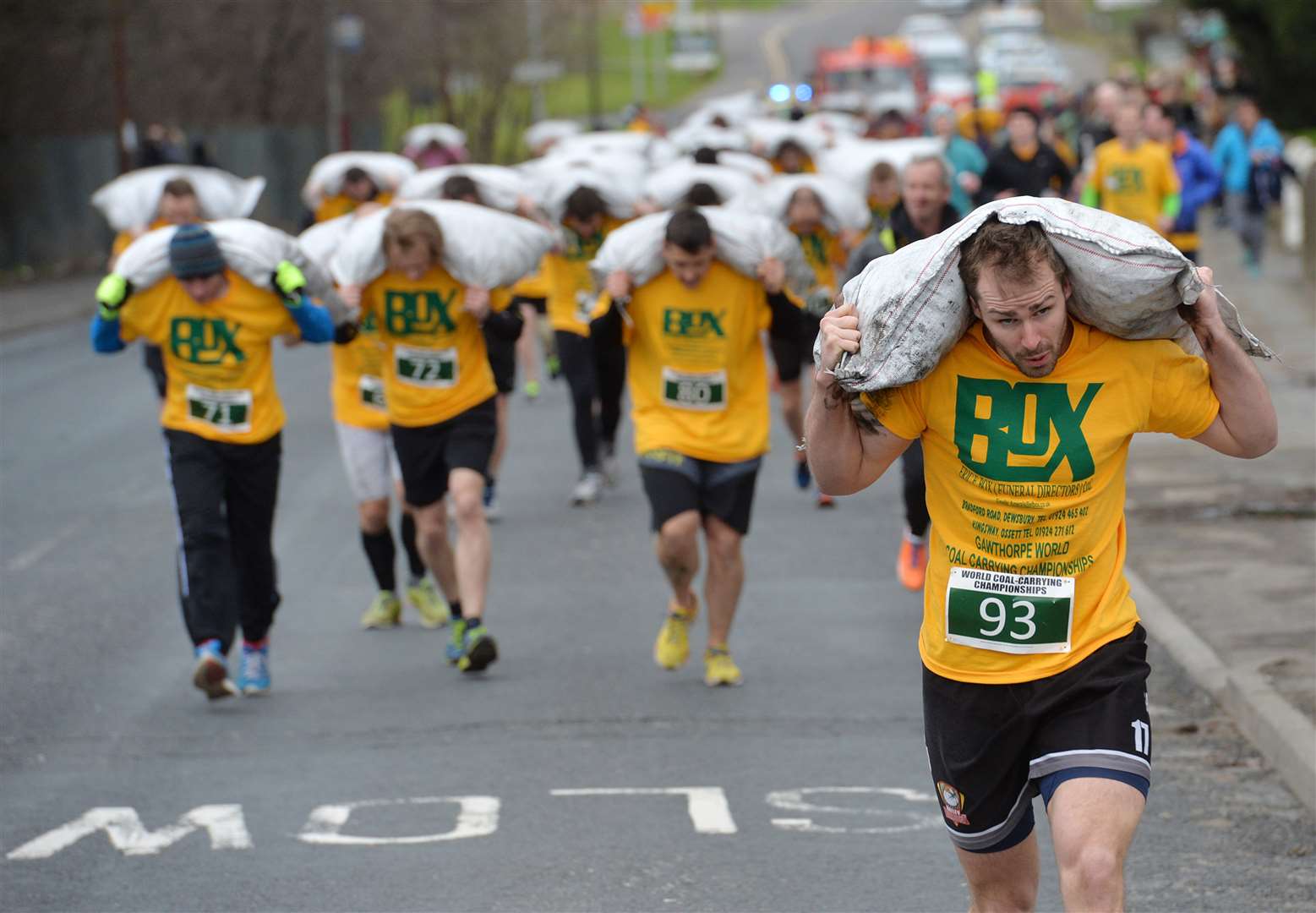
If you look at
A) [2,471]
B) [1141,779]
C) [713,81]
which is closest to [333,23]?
[2,471]

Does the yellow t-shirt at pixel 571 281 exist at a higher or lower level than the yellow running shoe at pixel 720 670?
higher

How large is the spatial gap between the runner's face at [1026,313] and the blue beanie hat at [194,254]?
4.62 metres

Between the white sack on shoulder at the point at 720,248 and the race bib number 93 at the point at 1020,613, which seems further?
the white sack on shoulder at the point at 720,248

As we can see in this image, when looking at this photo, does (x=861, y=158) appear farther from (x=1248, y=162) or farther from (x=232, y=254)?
(x=232, y=254)

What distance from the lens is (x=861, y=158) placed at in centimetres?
1706

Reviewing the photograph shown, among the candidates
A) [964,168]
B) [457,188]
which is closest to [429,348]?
[457,188]

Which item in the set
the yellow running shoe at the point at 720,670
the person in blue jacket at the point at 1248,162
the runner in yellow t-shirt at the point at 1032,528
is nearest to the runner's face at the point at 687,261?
the yellow running shoe at the point at 720,670

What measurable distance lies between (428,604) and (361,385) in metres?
1.08

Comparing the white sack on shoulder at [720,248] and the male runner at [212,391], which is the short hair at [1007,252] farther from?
the male runner at [212,391]

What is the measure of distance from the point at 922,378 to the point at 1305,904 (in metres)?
2.27

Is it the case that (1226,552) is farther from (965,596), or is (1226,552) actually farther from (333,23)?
(333,23)

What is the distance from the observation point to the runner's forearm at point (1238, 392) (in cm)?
438

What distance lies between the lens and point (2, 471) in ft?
47.9

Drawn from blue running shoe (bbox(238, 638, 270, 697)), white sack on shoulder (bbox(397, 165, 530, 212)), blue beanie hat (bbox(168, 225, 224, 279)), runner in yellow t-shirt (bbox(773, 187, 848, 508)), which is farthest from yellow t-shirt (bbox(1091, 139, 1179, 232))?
blue beanie hat (bbox(168, 225, 224, 279))
